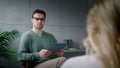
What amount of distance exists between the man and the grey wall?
4.05 ft

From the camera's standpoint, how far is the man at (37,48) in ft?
8.79

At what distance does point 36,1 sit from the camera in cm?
424

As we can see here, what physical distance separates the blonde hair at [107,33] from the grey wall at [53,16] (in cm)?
346

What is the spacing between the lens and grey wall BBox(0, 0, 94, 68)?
4152mm

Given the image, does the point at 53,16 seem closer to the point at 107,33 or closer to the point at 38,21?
the point at 38,21

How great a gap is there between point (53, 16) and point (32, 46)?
1505 millimetres

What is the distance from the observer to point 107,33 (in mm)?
689

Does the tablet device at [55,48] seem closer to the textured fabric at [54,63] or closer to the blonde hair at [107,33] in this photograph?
the textured fabric at [54,63]

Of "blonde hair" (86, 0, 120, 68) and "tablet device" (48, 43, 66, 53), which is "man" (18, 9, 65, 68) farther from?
"blonde hair" (86, 0, 120, 68)

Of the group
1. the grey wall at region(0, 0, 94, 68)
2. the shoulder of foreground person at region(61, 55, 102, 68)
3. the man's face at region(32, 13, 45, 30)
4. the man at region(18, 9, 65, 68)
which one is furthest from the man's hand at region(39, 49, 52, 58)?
the shoulder of foreground person at region(61, 55, 102, 68)

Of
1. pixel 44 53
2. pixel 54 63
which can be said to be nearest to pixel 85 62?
pixel 54 63

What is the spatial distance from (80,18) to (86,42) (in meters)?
3.69

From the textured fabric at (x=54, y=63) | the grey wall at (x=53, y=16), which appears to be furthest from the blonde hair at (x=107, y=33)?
the grey wall at (x=53, y=16)

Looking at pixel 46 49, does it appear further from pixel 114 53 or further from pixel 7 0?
pixel 114 53
